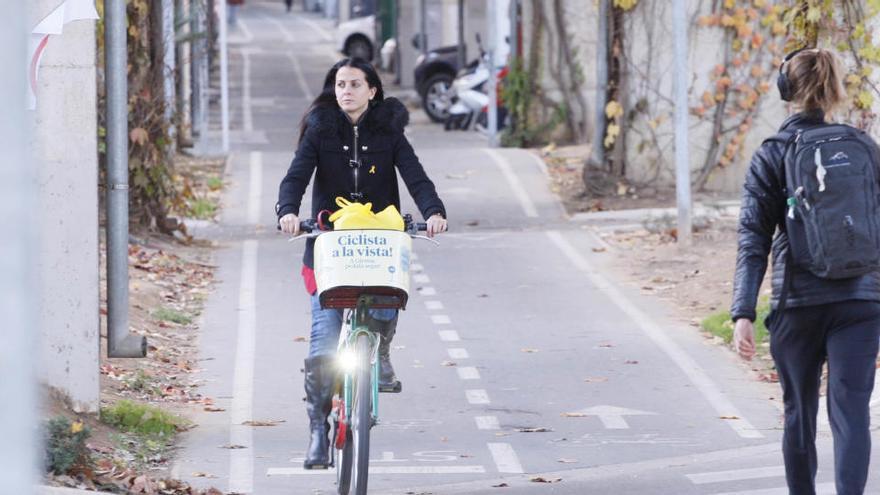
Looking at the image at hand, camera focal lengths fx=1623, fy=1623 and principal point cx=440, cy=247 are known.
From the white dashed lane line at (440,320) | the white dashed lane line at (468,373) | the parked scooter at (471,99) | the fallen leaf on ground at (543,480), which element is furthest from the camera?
the parked scooter at (471,99)

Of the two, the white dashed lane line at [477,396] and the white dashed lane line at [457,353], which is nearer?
the white dashed lane line at [477,396]

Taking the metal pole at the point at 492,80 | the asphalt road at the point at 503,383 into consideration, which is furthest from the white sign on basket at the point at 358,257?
the metal pole at the point at 492,80

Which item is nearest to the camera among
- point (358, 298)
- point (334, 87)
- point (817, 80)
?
point (817, 80)

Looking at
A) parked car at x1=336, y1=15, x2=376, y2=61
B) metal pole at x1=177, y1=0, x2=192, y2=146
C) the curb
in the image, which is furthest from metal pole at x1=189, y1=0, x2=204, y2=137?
parked car at x1=336, y1=15, x2=376, y2=61

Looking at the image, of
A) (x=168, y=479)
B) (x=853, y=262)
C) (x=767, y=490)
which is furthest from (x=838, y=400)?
(x=168, y=479)

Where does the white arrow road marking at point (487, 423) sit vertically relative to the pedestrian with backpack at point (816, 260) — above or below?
below

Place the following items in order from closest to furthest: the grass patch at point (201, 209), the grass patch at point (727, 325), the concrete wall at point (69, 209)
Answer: the concrete wall at point (69, 209), the grass patch at point (727, 325), the grass patch at point (201, 209)

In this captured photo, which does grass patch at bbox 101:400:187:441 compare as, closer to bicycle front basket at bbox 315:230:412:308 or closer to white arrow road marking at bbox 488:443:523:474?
white arrow road marking at bbox 488:443:523:474

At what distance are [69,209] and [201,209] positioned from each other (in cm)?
1061

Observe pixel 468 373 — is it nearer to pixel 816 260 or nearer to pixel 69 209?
pixel 69 209

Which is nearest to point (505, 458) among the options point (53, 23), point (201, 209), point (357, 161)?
point (357, 161)

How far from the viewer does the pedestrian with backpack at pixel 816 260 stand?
4.88m

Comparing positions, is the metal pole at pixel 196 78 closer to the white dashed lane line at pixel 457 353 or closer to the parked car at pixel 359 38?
the white dashed lane line at pixel 457 353

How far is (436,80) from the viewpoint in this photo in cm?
3203
